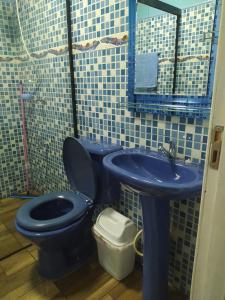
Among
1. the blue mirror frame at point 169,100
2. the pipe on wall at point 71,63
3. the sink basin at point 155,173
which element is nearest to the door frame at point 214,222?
the sink basin at point 155,173

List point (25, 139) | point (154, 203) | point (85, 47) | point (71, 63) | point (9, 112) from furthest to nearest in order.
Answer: point (25, 139)
point (9, 112)
point (71, 63)
point (85, 47)
point (154, 203)

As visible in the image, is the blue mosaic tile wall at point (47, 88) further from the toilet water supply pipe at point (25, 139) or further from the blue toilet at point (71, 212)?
the blue toilet at point (71, 212)


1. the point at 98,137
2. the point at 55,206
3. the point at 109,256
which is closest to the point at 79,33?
the point at 98,137

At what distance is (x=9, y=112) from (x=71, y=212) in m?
1.47

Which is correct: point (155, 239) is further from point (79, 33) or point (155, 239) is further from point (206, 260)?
point (79, 33)

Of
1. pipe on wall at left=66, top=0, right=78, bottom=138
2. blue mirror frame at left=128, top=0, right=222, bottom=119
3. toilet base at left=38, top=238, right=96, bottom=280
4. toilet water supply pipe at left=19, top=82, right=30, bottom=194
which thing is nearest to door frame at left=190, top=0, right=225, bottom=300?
blue mirror frame at left=128, top=0, right=222, bottom=119

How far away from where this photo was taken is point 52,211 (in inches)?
62.6

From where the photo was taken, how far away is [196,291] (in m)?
0.60

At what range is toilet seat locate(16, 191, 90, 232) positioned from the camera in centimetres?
125

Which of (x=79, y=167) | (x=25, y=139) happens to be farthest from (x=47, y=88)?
(x=79, y=167)

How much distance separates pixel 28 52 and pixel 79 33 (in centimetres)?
83

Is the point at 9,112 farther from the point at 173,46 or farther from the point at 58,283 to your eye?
the point at 173,46

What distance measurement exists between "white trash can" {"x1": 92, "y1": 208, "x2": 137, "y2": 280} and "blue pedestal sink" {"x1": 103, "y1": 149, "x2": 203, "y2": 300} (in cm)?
21

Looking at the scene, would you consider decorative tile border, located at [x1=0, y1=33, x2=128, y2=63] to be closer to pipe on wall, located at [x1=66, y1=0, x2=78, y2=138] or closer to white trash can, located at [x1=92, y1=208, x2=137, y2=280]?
pipe on wall, located at [x1=66, y1=0, x2=78, y2=138]
